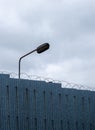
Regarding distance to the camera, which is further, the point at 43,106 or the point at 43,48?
the point at 43,106

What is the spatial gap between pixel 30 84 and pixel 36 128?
491cm

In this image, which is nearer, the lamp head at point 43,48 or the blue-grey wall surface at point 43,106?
the lamp head at point 43,48

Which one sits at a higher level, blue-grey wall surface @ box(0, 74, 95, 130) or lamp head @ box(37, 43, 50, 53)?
lamp head @ box(37, 43, 50, 53)

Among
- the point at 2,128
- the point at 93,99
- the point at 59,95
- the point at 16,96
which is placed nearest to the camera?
the point at 2,128

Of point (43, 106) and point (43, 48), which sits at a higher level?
point (43, 48)

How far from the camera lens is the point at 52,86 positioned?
43188 millimetres

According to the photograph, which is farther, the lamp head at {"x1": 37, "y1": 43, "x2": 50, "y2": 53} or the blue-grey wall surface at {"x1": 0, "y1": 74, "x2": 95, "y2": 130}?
the blue-grey wall surface at {"x1": 0, "y1": 74, "x2": 95, "y2": 130}

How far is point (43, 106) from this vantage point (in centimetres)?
4134

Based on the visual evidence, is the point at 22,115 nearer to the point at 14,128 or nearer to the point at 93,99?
the point at 14,128

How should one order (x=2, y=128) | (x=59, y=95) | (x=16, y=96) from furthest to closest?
(x=59, y=95)
(x=16, y=96)
(x=2, y=128)

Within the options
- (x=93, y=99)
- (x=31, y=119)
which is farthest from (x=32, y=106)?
(x=93, y=99)

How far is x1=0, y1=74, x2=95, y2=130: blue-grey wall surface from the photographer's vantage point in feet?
120

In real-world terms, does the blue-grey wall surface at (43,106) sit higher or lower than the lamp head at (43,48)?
lower

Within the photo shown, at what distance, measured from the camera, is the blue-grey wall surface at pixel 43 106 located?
36562 mm
